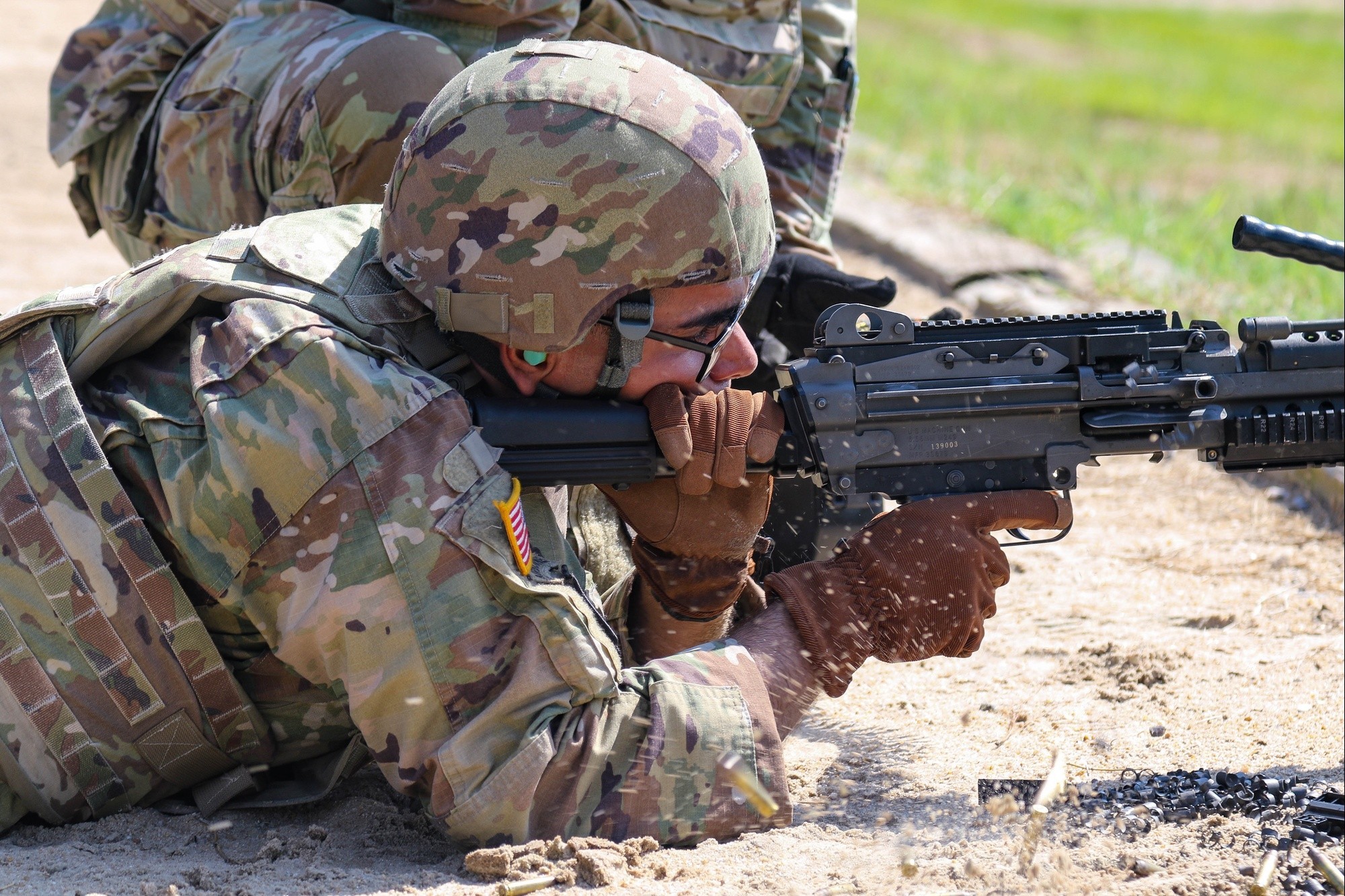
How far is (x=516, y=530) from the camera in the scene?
2332 millimetres

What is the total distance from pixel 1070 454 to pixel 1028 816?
730 millimetres

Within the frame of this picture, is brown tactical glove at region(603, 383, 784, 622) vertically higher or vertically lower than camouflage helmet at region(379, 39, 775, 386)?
lower

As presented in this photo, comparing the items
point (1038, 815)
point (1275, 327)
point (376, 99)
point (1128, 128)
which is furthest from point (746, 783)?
point (1128, 128)

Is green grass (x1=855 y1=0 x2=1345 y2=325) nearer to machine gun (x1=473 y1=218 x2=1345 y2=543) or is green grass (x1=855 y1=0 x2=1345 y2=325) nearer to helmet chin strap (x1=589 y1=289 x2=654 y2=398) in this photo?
machine gun (x1=473 y1=218 x2=1345 y2=543)

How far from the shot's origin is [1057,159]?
10297mm

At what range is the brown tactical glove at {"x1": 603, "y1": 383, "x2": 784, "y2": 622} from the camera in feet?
8.73

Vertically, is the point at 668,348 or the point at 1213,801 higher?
the point at 668,348

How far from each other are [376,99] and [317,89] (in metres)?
0.18

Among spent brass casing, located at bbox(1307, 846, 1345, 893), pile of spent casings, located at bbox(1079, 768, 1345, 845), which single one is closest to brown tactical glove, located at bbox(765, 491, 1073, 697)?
pile of spent casings, located at bbox(1079, 768, 1345, 845)

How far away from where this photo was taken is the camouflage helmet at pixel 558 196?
240cm

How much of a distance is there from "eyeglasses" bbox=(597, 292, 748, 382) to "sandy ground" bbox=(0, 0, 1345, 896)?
0.90 meters

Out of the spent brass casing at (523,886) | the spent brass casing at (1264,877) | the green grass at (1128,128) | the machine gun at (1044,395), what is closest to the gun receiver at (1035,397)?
the machine gun at (1044,395)

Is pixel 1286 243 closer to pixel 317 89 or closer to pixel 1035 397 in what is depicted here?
pixel 1035 397

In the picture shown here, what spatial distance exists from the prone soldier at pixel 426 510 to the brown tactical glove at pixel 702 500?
0.04 feet
